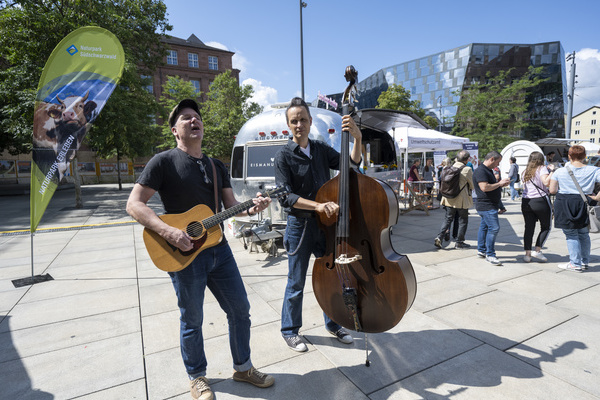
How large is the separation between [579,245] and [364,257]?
4.64 m

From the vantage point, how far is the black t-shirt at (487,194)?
5129 millimetres

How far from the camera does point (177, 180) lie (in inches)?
79.0

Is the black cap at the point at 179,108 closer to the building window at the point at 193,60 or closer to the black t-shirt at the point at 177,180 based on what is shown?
the black t-shirt at the point at 177,180

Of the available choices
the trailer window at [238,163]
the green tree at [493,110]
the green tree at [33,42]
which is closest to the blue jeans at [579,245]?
the trailer window at [238,163]

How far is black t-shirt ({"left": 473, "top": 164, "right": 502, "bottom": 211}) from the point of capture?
5129 mm

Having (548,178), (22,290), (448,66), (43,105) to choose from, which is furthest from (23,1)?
(448,66)

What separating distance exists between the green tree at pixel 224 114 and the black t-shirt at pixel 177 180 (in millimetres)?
21407

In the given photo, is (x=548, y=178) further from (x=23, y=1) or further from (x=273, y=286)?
(x=23, y=1)

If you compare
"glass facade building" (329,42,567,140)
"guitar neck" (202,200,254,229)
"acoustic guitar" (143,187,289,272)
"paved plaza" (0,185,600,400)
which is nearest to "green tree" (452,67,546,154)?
"glass facade building" (329,42,567,140)

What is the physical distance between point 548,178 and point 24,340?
7152mm

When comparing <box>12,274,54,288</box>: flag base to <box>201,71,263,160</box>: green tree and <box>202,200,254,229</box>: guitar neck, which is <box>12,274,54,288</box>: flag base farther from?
<box>201,71,263,160</box>: green tree

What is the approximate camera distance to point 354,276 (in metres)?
2.17

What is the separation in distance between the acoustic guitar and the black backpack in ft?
17.3

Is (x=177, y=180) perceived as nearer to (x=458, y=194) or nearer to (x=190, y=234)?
(x=190, y=234)
